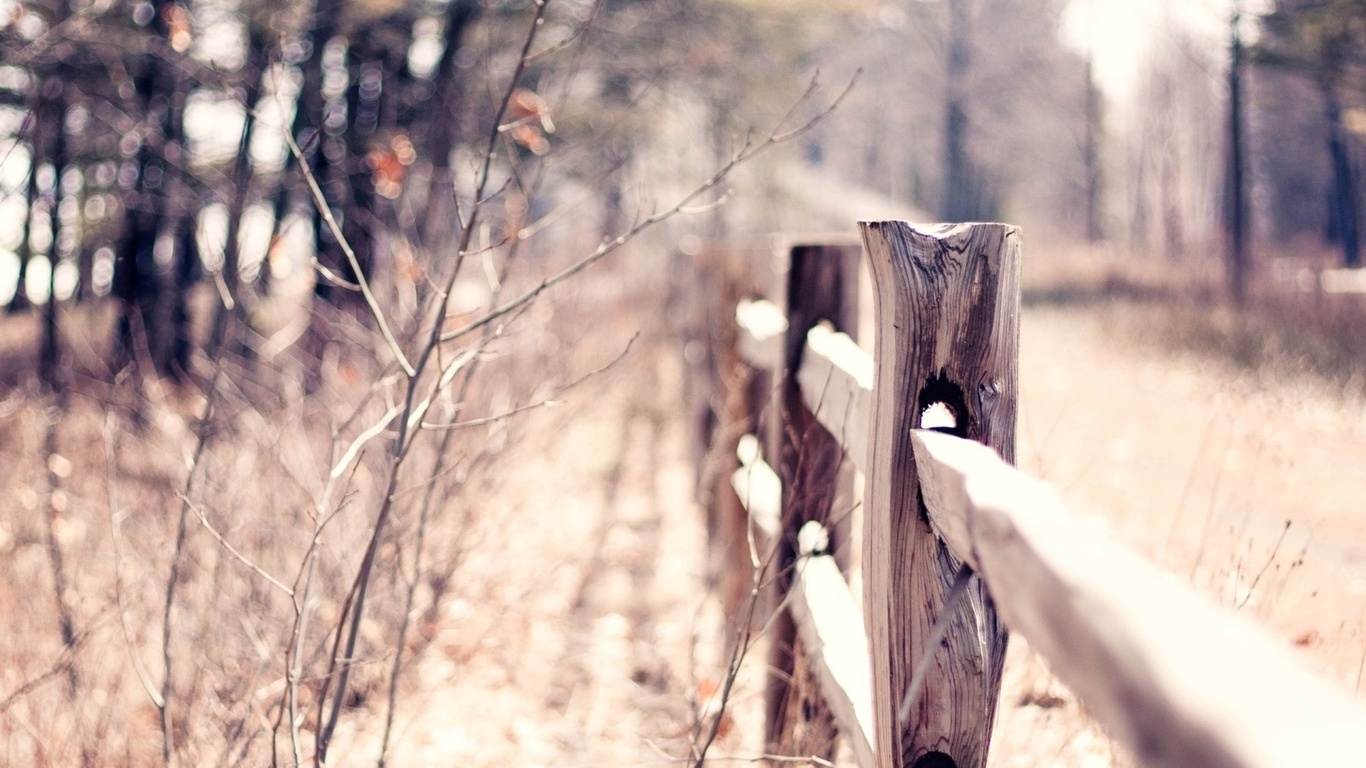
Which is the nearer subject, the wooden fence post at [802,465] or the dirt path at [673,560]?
the wooden fence post at [802,465]

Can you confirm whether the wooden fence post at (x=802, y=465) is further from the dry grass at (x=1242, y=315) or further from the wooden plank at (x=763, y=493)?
the dry grass at (x=1242, y=315)

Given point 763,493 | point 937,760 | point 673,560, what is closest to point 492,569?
point 673,560

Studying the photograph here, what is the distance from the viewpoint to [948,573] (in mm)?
1237

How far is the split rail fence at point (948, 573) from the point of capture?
19.1 inches

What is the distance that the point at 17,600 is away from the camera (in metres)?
3.97

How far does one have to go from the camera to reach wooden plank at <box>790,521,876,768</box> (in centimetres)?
170

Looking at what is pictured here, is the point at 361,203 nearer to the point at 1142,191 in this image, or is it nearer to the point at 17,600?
the point at 17,600

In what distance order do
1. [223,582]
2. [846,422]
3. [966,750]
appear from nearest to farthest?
[966,750] → [846,422] → [223,582]

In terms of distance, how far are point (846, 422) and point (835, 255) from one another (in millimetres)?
724

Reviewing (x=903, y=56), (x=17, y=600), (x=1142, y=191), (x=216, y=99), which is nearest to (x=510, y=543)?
(x=17, y=600)

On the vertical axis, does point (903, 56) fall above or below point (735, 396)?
above

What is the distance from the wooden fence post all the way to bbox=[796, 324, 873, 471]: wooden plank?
0.07 meters

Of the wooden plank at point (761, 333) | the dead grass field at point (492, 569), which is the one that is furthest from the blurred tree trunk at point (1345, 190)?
the wooden plank at point (761, 333)

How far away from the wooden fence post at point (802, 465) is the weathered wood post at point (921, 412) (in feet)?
2.87
